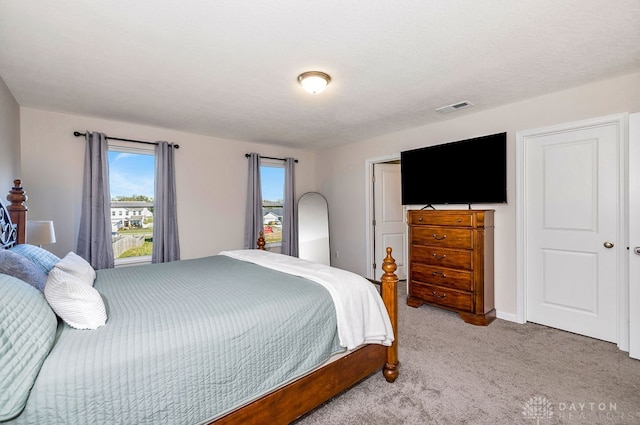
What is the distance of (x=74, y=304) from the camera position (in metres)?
1.24

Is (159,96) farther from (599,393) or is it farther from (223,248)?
(599,393)

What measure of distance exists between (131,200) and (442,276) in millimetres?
4016

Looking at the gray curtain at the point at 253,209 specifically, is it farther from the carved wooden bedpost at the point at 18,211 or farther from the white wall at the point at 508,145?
the carved wooden bedpost at the point at 18,211

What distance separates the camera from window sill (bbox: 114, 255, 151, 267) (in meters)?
3.77

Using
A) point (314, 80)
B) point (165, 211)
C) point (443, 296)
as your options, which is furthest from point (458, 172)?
point (165, 211)

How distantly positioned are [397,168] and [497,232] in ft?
6.80

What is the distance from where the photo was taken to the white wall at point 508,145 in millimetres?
2586

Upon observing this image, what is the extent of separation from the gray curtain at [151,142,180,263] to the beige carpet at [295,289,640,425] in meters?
3.02

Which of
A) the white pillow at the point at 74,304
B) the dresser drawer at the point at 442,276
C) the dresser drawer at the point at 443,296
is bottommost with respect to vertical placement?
the dresser drawer at the point at 443,296

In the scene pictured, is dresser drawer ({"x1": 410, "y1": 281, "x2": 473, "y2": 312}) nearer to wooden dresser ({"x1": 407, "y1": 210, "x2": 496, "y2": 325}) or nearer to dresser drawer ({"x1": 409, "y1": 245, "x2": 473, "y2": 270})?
wooden dresser ({"x1": 407, "y1": 210, "x2": 496, "y2": 325})

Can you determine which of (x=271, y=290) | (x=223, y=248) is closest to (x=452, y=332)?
(x=271, y=290)

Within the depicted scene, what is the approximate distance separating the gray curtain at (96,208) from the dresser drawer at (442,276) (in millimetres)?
3685

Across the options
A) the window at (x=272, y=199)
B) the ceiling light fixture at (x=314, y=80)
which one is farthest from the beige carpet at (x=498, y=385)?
the window at (x=272, y=199)
